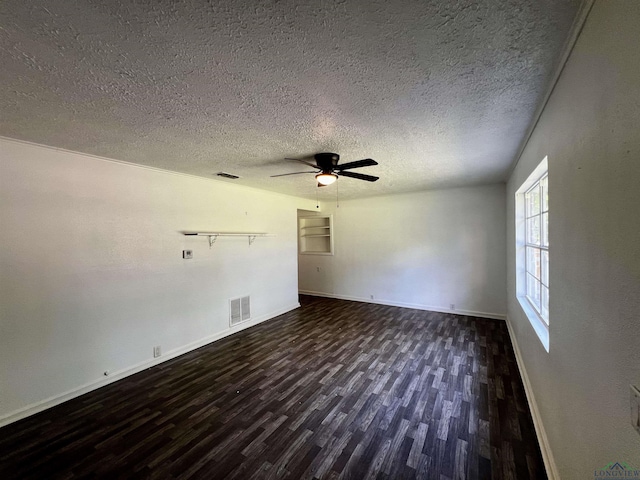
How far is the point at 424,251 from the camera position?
5355 mm

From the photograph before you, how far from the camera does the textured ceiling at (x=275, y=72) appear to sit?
105 cm

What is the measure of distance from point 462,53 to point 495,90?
52 centimetres

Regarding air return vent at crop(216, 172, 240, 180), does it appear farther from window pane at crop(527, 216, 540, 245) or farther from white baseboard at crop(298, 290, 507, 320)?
white baseboard at crop(298, 290, 507, 320)

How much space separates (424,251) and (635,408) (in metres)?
4.77

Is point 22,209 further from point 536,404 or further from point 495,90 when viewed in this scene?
point 536,404

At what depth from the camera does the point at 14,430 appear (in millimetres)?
2133

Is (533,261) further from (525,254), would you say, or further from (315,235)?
(315,235)

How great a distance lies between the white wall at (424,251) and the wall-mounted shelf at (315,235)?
0.34 m

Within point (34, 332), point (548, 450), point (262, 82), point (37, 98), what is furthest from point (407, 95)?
point (34, 332)

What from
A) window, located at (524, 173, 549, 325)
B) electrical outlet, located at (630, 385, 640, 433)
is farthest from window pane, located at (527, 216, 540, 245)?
electrical outlet, located at (630, 385, 640, 433)

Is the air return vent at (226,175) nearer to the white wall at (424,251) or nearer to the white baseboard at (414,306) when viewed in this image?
the white wall at (424,251)

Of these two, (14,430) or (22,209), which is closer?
(14,430)

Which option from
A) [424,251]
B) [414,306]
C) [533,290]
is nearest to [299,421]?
[533,290]

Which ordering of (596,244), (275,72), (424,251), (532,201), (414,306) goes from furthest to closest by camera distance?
1. (414,306)
2. (424,251)
3. (532,201)
4. (275,72)
5. (596,244)
